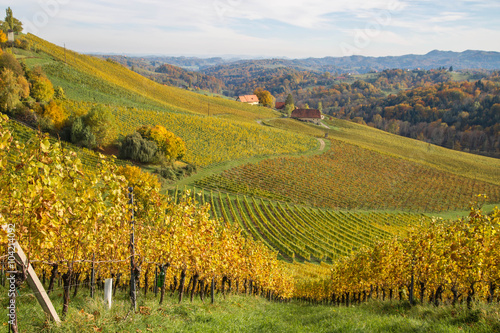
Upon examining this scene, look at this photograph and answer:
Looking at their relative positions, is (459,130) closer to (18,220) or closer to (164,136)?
(164,136)

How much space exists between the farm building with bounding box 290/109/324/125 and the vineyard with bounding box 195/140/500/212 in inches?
1890

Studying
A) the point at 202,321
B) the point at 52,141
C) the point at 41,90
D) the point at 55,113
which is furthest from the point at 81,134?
the point at 202,321

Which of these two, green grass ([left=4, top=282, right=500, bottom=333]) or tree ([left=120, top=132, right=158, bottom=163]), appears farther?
tree ([left=120, top=132, right=158, bottom=163])

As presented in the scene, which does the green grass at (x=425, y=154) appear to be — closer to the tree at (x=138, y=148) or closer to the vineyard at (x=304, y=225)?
the vineyard at (x=304, y=225)

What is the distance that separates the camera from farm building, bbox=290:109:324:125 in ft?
405

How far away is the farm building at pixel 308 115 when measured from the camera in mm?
123500

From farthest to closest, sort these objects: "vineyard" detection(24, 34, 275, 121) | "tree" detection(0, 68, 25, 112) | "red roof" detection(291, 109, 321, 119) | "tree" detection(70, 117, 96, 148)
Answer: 1. "red roof" detection(291, 109, 321, 119)
2. "vineyard" detection(24, 34, 275, 121)
3. "tree" detection(0, 68, 25, 112)
4. "tree" detection(70, 117, 96, 148)

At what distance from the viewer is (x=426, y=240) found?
12742 millimetres

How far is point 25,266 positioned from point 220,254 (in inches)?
391

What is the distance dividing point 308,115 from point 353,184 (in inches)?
2716

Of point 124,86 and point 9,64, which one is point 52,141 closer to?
point 9,64

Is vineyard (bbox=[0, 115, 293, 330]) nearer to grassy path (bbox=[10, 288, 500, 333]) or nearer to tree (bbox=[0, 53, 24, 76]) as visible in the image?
grassy path (bbox=[10, 288, 500, 333])

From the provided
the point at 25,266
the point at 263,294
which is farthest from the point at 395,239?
the point at 25,266

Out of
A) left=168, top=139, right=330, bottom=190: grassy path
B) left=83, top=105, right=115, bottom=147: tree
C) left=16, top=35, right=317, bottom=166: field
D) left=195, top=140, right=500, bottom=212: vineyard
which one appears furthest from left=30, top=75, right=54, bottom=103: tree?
left=195, top=140, right=500, bottom=212: vineyard
